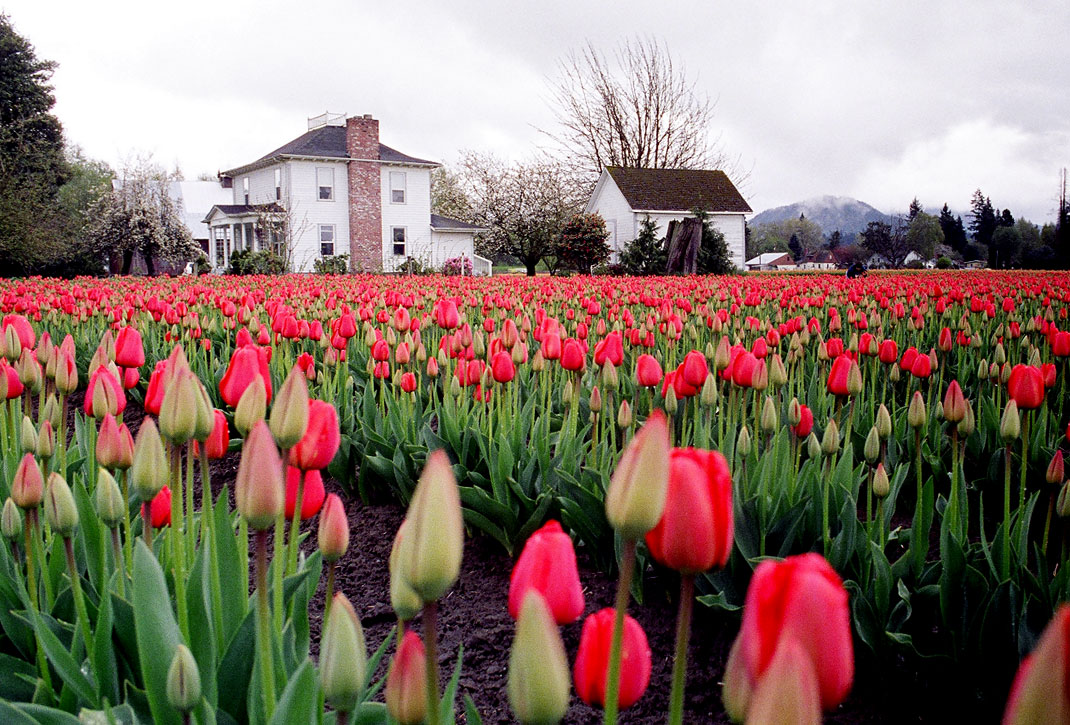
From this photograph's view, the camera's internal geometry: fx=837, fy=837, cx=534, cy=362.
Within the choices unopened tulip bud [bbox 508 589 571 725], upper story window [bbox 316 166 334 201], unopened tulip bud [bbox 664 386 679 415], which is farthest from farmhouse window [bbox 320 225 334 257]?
unopened tulip bud [bbox 508 589 571 725]

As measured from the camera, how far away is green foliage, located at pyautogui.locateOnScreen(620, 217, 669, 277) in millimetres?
25719

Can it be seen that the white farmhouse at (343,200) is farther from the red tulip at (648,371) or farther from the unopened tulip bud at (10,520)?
the unopened tulip bud at (10,520)

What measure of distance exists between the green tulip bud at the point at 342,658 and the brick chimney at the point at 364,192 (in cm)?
4091

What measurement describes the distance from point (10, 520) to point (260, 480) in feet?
3.55

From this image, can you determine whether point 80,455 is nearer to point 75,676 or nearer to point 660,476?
point 75,676

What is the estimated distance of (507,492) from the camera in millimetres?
3260

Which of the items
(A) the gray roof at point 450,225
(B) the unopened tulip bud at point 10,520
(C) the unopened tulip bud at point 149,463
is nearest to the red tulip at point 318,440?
(C) the unopened tulip bud at point 149,463

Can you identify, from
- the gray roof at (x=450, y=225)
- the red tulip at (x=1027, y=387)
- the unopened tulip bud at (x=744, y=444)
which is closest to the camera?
the red tulip at (x=1027, y=387)

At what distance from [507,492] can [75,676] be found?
6.17 ft

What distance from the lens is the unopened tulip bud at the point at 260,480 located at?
3.44 feet

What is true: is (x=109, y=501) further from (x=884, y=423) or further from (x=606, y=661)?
(x=884, y=423)

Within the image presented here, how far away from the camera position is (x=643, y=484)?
0.78m

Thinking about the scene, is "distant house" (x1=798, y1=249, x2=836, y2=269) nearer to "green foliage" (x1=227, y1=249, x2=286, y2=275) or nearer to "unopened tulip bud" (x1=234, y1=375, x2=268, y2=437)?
"green foliage" (x1=227, y1=249, x2=286, y2=275)

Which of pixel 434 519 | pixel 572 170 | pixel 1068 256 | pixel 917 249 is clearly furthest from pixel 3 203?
pixel 917 249
